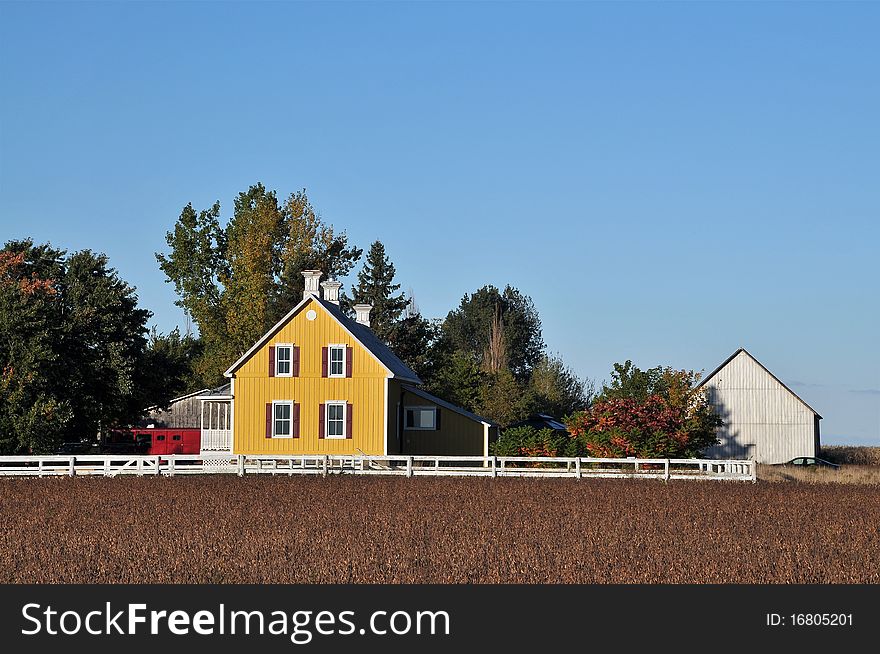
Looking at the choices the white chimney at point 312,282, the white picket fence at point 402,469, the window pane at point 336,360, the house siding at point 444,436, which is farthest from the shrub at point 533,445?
the white chimney at point 312,282

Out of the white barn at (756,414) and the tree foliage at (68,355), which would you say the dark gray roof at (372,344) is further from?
the white barn at (756,414)

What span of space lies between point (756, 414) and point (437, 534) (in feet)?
174

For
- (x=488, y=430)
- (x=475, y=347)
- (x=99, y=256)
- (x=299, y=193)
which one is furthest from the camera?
(x=475, y=347)

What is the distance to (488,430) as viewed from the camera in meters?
54.4

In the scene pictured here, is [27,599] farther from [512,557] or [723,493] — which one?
[723,493]

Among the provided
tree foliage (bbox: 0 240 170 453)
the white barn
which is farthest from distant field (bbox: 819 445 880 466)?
tree foliage (bbox: 0 240 170 453)

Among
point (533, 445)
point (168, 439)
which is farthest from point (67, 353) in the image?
point (168, 439)

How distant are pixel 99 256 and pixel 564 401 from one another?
42.3m

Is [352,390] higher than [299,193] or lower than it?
lower

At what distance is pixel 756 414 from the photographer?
70.9 m

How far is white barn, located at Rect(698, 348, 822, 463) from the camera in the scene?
70.6 meters

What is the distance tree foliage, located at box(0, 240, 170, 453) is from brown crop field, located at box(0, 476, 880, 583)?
481 inches

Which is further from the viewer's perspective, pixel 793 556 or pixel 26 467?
pixel 26 467

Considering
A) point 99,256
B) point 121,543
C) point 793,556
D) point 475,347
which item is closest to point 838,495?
point 793,556
